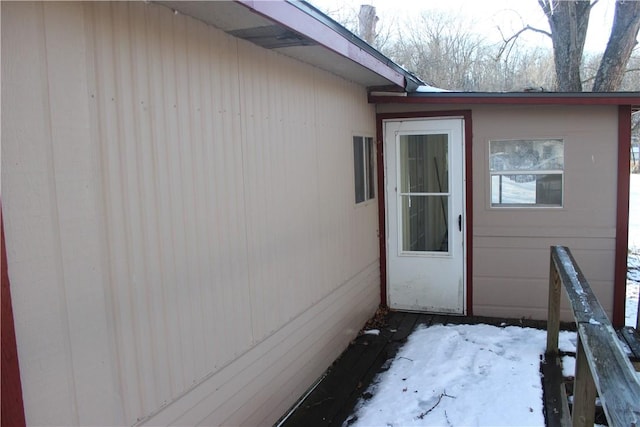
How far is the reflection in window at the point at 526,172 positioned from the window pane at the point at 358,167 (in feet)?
4.37

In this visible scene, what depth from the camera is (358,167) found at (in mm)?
5027

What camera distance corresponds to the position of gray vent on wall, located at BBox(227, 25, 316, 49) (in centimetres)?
273

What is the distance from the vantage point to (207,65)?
102 inches

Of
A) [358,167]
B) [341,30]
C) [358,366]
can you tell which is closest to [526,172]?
[358,167]

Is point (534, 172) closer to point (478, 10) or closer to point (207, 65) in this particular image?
point (207, 65)

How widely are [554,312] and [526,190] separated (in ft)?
4.99

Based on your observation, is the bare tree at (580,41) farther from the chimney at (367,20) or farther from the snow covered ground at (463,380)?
the snow covered ground at (463,380)

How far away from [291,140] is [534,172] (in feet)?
9.42

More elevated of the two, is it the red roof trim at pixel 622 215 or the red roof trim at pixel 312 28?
the red roof trim at pixel 312 28

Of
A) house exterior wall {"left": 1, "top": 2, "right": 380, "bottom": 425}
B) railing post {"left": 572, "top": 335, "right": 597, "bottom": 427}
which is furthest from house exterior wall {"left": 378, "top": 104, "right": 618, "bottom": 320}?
railing post {"left": 572, "top": 335, "right": 597, "bottom": 427}

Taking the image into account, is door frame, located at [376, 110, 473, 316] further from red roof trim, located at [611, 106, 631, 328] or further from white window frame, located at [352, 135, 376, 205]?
red roof trim, located at [611, 106, 631, 328]

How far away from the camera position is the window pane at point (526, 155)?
5129 millimetres

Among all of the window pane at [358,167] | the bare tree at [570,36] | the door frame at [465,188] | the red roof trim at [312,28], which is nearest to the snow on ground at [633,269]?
the door frame at [465,188]

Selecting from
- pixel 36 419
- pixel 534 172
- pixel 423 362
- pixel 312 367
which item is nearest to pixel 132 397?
pixel 36 419
